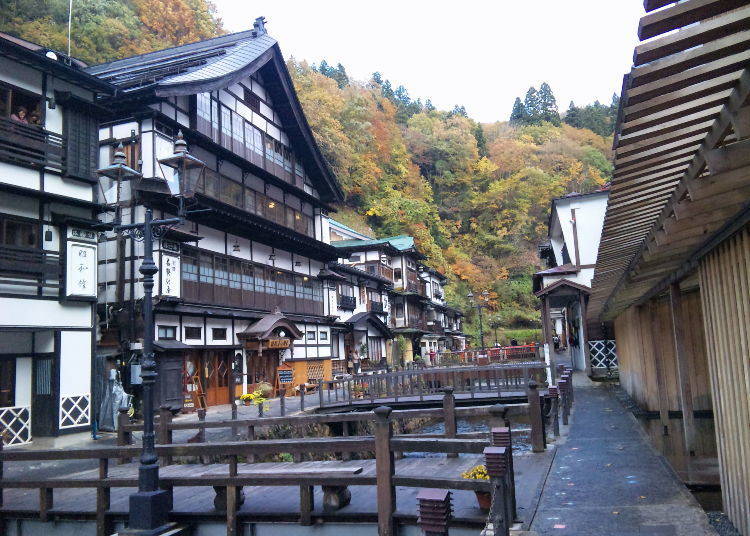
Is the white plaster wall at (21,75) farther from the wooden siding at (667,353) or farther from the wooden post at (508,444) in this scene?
the wooden siding at (667,353)

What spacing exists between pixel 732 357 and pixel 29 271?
16.2 metres

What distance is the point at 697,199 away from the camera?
15.6ft

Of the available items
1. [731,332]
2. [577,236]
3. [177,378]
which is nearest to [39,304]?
[177,378]

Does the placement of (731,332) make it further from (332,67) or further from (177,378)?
(332,67)

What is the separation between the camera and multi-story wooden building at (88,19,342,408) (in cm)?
1997

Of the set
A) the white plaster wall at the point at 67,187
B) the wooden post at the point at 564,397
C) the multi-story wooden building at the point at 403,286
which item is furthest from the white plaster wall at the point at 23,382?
the multi-story wooden building at the point at 403,286

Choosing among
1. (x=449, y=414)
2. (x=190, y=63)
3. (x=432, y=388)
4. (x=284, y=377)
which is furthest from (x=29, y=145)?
(x=432, y=388)

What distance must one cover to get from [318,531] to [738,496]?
508 cm

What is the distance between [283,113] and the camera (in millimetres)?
29844

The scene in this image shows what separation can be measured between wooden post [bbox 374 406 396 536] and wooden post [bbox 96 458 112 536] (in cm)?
424

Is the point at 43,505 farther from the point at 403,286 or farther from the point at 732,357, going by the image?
the point at 403,286

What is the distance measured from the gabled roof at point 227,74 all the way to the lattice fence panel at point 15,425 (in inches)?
448

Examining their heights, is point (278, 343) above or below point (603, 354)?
above

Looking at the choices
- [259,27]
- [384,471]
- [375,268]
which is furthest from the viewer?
[375,268]
